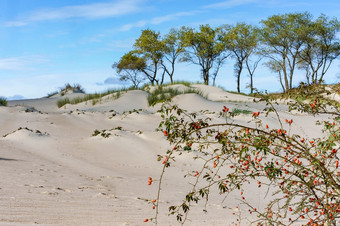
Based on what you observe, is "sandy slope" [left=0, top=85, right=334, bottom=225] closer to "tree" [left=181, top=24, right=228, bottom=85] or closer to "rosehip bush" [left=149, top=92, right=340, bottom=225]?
"rosehip bush" [left=149, top=92, right=340, bottom=225]

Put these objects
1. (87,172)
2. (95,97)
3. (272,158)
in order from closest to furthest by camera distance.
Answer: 1. (272,158)
2. (87,172)
3. (95,97)

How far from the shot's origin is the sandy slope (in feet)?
12.4

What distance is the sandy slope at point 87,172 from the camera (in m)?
3.78

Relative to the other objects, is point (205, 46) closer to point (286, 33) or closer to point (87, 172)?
point (286, 33)

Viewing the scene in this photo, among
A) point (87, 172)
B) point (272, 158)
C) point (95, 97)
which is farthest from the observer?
point (95, 97)

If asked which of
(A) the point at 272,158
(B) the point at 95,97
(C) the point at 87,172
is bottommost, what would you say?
(C) the point at 87,172

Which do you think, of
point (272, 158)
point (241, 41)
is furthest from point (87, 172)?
point (241, 41)

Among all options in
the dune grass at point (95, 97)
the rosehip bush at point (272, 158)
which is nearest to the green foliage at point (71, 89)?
the dune grass at point (95, 97)

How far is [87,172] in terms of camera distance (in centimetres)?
665

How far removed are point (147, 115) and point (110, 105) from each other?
16.3 feet

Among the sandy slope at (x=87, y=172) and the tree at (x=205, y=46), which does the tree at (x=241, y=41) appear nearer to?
the tree at (x=205, y=46)

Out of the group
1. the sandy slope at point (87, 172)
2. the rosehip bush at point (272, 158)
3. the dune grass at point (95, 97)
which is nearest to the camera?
the rosehip bush at point (272, 158)

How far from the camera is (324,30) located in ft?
114

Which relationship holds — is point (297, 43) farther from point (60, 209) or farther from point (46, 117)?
Result: point (60, 209)
